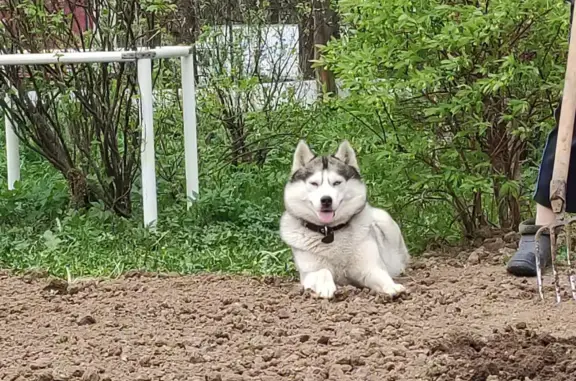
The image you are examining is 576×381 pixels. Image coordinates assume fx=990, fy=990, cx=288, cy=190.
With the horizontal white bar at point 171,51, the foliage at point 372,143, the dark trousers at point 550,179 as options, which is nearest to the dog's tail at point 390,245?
the foliage at point 372,143

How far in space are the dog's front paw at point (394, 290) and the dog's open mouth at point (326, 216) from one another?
60 centimetres

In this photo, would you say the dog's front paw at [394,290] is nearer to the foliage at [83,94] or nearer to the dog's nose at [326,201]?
the dog's nose at [326,201]

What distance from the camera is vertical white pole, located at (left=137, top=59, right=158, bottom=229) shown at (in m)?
6.73

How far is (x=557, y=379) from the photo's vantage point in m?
3.45

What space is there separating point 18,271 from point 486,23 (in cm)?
313

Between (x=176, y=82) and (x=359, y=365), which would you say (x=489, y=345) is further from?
(x=176, y=82)

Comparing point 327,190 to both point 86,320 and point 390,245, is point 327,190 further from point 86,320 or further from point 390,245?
point 86,320

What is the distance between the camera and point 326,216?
5.50 meters

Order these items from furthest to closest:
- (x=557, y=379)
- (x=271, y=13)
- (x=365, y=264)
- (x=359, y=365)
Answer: (x=271, y=13), (x=365, y=264), (x=359, y=365), (x=557, y=379)

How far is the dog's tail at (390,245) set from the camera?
5.67 meters

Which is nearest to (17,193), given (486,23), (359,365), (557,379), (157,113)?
(157,113)

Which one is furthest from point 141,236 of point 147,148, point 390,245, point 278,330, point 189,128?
point 278,330

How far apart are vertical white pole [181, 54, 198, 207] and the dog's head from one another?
5.45 ft

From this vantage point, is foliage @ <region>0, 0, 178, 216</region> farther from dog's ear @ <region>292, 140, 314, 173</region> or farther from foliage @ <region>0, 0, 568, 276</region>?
dog's ear @ <region>292, 140, 314, 173</region>
